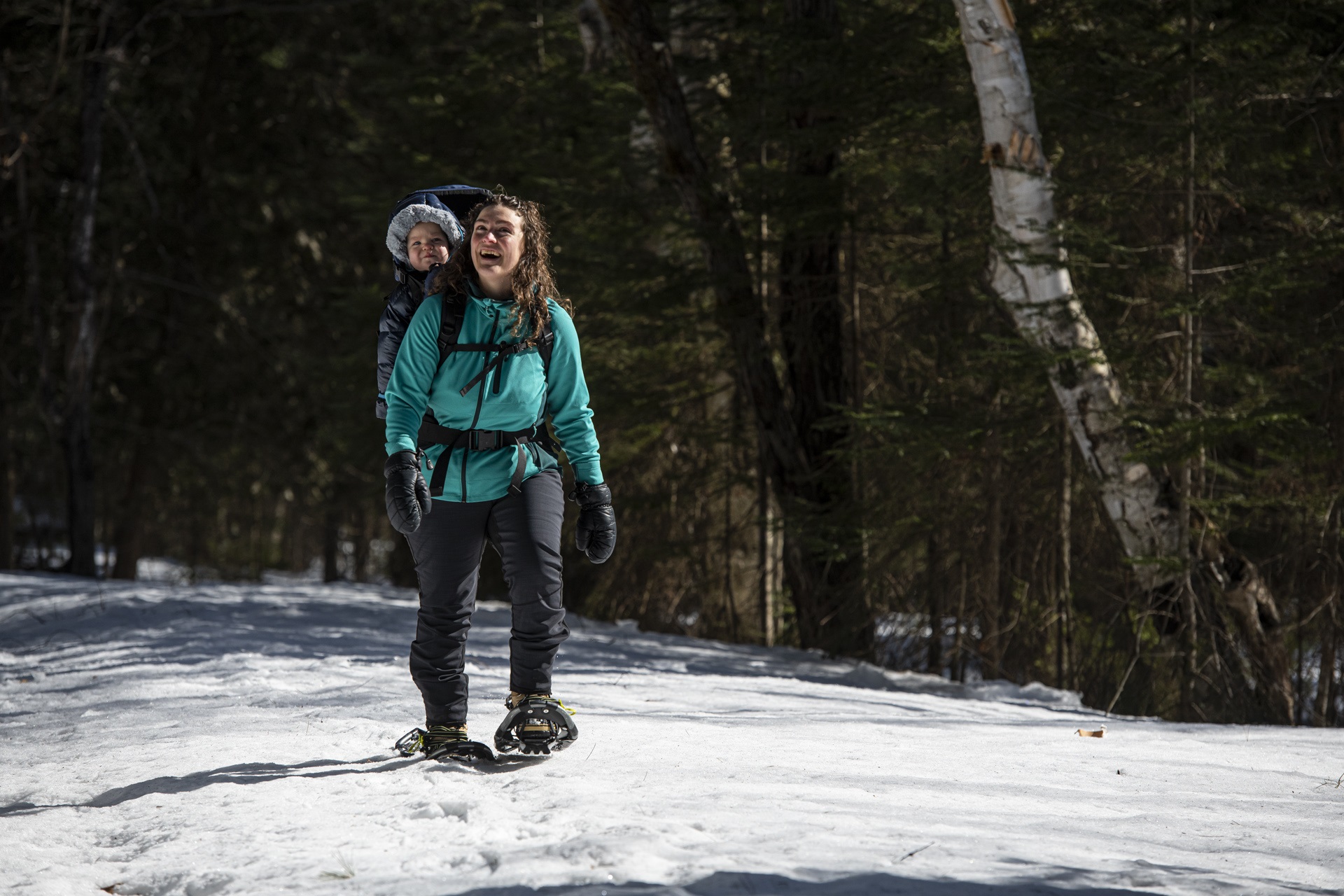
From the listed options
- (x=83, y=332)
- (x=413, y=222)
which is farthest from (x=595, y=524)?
(x=83, y=332)

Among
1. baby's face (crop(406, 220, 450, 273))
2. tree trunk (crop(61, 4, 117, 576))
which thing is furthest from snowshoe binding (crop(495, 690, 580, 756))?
tree trunk (crop(61, 4, 117, 576))

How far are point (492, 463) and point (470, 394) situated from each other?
0.82ft

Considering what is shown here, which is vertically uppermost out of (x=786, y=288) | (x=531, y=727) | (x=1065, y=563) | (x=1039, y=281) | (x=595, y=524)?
(x=786, y=288)

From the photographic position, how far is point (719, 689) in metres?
6.39

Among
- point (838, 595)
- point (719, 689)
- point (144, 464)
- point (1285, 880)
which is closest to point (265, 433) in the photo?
point (144, 464)

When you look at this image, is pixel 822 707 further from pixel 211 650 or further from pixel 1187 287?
pixel 211 650

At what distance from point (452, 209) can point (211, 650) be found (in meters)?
3.79

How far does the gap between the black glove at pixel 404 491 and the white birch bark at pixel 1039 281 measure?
4.28m

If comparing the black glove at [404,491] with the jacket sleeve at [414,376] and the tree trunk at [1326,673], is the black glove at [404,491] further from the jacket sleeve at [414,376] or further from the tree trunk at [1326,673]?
the tree trunk at [1326,673]

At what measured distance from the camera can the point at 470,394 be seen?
3.85 m


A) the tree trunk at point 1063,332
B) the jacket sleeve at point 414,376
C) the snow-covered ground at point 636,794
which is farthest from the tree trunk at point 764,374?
the jacket sleeve at point 414,376

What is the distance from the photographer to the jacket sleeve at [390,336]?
3977mm

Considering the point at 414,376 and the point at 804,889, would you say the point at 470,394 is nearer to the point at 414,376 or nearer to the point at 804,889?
the point at 414,376

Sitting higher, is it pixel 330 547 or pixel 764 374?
pixel 764 374
